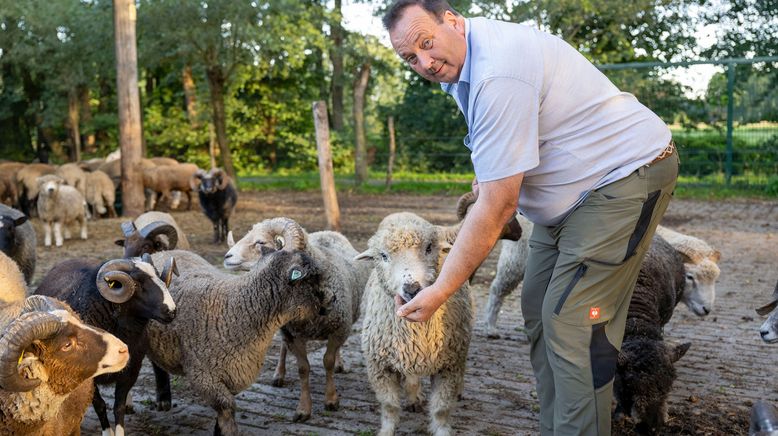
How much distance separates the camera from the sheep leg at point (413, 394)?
502cm

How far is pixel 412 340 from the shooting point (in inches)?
191

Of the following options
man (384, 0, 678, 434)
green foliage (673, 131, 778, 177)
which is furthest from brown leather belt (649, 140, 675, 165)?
green foliage (673, 131, 778, 177)

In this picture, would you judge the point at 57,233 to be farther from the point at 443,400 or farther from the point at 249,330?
the point at 443,400

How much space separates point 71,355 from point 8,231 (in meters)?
5.43

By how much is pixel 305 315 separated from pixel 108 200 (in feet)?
47.3

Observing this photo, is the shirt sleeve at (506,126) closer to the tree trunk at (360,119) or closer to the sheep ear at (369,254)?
the sheep ear at (369,254)

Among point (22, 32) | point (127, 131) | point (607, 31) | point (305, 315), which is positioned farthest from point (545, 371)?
point (22, 32)

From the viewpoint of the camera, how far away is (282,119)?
Answer: 34500mm

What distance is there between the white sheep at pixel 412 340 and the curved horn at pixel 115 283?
59.7 inches

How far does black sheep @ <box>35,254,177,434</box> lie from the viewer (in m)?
4.67

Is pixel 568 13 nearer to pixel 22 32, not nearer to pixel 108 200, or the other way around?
pixel 108 200

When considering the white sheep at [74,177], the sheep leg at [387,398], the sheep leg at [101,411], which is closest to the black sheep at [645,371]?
the sheep leg at [387,398]

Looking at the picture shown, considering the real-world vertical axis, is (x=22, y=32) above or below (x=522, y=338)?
above

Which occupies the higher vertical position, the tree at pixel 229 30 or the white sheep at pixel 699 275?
the tree at pixel 229 30
